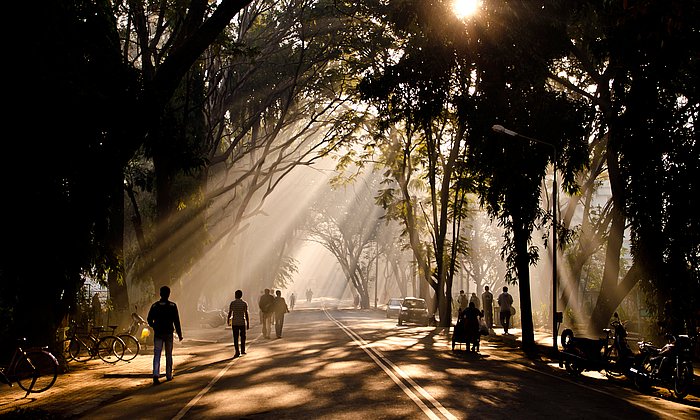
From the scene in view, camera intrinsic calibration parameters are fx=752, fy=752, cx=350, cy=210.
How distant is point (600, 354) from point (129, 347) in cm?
1351

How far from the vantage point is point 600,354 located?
56.5 ft

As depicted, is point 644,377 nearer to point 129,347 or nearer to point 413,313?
point 129,347

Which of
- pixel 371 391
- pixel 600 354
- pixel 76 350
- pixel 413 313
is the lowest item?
pixel 371 391

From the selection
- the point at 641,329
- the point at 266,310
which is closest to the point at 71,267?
the point at 266,310

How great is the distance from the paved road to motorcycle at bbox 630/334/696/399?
30 centimetres

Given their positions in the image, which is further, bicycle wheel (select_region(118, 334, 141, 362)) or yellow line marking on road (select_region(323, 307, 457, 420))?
bicycle wheel (select_region(118, 334, 141, 362))

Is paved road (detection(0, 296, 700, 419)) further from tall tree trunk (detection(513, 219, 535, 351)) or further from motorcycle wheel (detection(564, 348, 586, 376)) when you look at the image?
tall tree trunk (detection(513, 219, 535, 351))

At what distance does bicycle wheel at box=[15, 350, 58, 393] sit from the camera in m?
13.3

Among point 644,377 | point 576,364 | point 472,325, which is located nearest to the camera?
point 644,377

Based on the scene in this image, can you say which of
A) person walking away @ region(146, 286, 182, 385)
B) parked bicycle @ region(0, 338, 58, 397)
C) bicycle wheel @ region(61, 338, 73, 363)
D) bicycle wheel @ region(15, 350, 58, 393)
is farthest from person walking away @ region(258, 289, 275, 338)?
parked bicycle @ region(0, 338, 58, 397)

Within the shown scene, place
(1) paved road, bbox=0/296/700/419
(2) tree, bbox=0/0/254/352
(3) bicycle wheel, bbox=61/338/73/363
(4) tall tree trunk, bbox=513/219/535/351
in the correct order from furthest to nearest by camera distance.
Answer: (4) tall tree trunk, bbox=513/219/535/351 → (3) bicycle wheel, bbox=61/338/73/363 → (2) tree, bbox=0/0/254/352 → (1) paved road, bbox=0/296/700/419

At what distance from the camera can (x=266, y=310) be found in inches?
1166

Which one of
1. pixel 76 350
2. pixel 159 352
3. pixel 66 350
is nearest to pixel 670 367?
pixel 159 352

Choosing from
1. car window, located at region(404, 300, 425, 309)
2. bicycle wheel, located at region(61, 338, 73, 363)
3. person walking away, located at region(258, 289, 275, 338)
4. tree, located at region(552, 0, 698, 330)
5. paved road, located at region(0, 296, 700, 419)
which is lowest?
paved road, located at region(0, 296, 700, 419)
